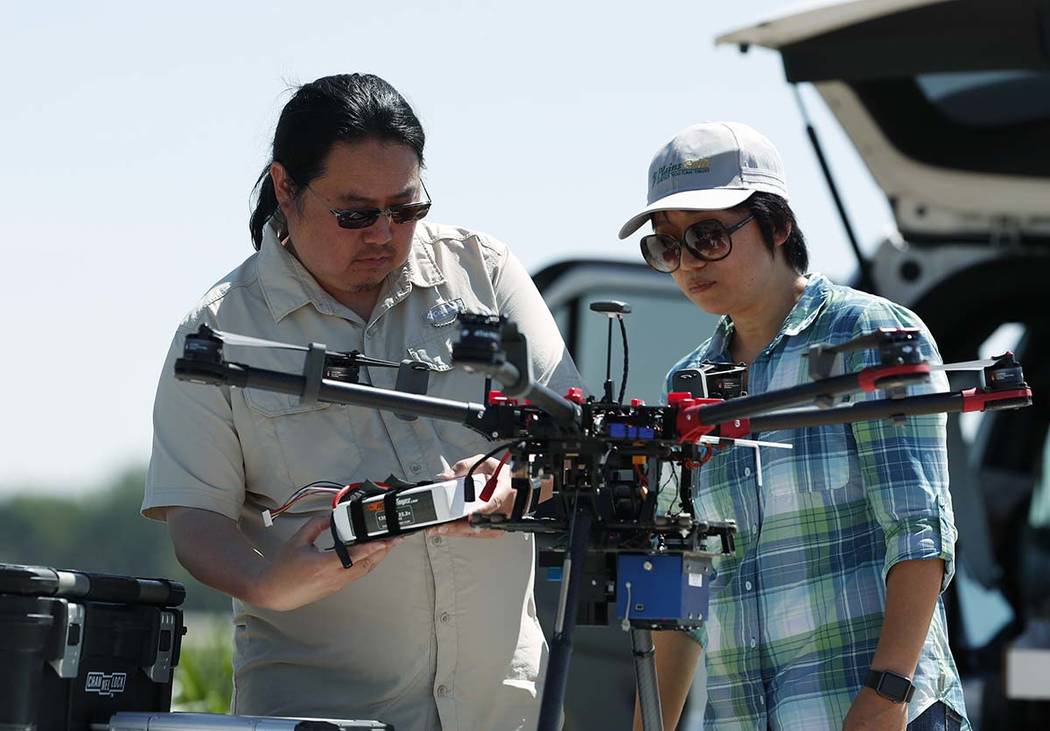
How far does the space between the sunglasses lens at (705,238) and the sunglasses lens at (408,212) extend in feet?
1.55

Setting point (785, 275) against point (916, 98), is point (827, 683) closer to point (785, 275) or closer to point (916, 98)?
point (785, 275)

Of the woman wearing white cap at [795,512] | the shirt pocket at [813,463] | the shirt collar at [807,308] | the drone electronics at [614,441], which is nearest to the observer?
the drone electronics at [614,441]

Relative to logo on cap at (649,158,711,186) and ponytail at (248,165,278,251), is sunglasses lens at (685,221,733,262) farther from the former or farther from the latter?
ponytail at (248,165,278,251)

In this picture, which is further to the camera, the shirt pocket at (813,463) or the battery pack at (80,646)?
the shirt pocket at (813,463)

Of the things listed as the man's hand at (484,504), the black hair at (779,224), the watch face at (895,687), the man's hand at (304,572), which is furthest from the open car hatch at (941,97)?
the man's hand at (304,572)

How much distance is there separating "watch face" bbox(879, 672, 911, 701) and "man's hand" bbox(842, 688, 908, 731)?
11mm

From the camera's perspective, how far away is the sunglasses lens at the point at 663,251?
2.84m

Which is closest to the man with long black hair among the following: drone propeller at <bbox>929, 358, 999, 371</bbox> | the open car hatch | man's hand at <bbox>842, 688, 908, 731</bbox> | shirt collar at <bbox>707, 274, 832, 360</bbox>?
shirt collar at <bbox>707, 274, 832, 360</bbox>

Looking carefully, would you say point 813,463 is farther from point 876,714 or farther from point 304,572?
point 304,572

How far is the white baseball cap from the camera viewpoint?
2812 mm

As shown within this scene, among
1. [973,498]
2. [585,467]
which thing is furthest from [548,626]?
[585,467]

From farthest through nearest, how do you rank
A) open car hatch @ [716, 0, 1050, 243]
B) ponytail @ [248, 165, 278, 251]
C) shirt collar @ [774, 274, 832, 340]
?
open car hatch @ [716, 0, 1050, 243]
ponytail @ [248, 165, 278, 251]
shirt collar @ [774, 274, 832, 340]

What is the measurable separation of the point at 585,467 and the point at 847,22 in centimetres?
274

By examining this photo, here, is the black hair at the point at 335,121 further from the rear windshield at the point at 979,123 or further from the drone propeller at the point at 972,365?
the rear windshield at the point at 979,123
